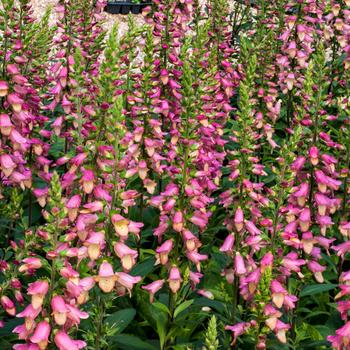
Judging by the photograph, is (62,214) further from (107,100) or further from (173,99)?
(173,99)

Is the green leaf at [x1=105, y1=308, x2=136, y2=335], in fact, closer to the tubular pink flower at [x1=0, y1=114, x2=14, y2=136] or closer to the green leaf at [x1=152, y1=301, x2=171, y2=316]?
the green leaf at [x1=152, y1=301, x2=171, y2=316]

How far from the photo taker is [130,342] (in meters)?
4.34

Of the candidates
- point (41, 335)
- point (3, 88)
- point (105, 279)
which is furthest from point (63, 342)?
point (3, 88)

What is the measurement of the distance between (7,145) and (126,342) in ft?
5.60

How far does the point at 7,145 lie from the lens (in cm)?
505

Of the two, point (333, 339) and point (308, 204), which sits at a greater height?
point (308, 204)

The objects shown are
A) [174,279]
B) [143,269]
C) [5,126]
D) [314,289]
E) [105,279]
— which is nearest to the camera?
[105,279]

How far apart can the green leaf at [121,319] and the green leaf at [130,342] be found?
8 centimetres

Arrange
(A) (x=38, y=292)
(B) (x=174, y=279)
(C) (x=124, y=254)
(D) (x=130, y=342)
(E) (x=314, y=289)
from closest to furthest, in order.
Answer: (A) (x=38, y=292)
(C) (x=124, y=254)
(B) (x=174, y=279)
(D) (x=130, y=342)
(E) (x=314, y=289)

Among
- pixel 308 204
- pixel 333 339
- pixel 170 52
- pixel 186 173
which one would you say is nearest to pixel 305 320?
pixel 308 204

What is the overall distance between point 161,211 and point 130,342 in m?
0.86

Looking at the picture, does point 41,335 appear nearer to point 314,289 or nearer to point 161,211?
point 161,211

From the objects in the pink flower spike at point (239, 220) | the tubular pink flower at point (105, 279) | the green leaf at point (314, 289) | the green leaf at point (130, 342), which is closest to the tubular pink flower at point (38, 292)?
the tubular pink flower at point (105, 279)

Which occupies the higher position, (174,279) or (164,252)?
(164,252)
